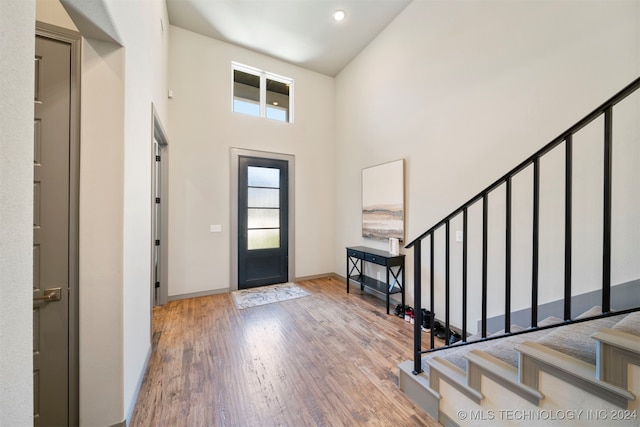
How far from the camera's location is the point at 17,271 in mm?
572

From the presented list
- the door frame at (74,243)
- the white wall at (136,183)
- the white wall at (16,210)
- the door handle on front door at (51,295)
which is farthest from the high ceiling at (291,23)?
the door handle on front door at (51,295)

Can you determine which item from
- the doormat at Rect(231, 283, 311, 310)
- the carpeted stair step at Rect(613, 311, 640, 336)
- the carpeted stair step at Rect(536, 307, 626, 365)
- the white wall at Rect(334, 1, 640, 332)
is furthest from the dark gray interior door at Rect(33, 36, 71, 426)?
the white wall at Rect(334, 1, 640, 332)

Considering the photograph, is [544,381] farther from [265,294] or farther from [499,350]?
[265,294]

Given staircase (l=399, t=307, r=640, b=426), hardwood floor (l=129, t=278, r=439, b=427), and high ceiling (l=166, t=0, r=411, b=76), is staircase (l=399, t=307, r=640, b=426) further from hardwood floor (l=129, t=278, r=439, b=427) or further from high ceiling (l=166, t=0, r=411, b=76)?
high ceiling (l=166, t=0, r=411, b=76)

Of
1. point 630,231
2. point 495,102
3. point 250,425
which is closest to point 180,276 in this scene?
point 250,425

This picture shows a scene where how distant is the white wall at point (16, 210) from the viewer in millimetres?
523

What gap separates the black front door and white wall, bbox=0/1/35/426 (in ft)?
12.0

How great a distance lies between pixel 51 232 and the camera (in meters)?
1.37

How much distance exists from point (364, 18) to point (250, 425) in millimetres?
4833

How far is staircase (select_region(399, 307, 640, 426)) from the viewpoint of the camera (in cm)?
97

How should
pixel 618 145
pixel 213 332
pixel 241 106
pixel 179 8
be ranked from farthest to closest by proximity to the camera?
pixel 241 106 → pixel 179 8 → pixel 213 332 → pixel 618 145

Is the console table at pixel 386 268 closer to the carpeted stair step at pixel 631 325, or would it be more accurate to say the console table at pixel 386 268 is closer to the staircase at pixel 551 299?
the staircase at pixel 551 299

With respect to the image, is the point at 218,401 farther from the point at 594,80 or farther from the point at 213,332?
the point at 594,80

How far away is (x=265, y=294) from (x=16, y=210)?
12.0 ft
